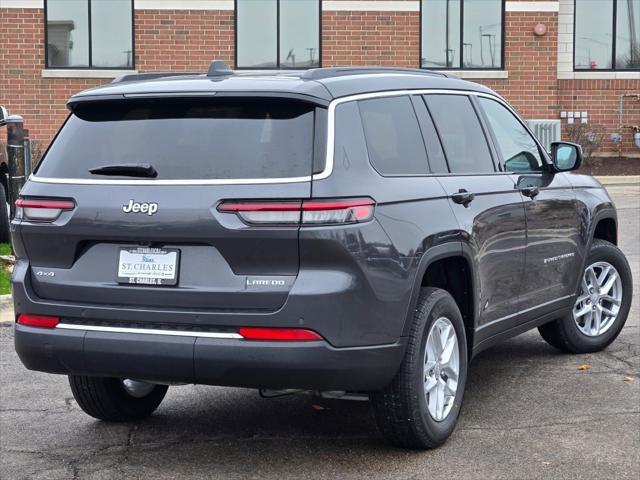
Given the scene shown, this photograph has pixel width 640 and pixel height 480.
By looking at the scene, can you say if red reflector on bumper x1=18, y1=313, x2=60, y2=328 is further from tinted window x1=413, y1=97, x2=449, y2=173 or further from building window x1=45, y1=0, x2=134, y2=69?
building window x1=45, y1=0, x2=134, y2=69

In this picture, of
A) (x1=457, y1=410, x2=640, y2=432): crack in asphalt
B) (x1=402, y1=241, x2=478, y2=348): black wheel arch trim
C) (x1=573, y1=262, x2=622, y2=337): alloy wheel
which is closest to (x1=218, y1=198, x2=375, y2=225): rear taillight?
(x1=402, y1=241, x2=478, y2=348): black wheel arch trim

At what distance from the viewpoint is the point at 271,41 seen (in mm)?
24562

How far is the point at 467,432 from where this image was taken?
5.78m

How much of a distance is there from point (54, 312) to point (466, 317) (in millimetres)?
2142

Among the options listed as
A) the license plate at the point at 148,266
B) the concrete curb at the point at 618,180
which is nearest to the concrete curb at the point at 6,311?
the license plate at the point at 148,266

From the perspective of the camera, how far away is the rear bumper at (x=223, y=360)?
476 centimetres

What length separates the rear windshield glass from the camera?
16.0 feet

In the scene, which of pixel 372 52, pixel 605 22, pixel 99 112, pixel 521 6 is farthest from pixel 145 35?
pixel 99 112

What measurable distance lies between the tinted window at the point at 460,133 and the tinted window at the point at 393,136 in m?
0.28

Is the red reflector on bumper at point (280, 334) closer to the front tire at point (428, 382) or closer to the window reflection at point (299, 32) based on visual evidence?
the front tire at point (428, 382)

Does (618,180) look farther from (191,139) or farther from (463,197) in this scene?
(191,139)

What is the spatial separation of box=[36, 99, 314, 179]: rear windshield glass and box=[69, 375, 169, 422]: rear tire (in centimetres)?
120

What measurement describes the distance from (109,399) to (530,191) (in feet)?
8.69

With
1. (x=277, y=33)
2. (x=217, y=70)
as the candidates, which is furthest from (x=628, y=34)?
(x=217, y=70)
